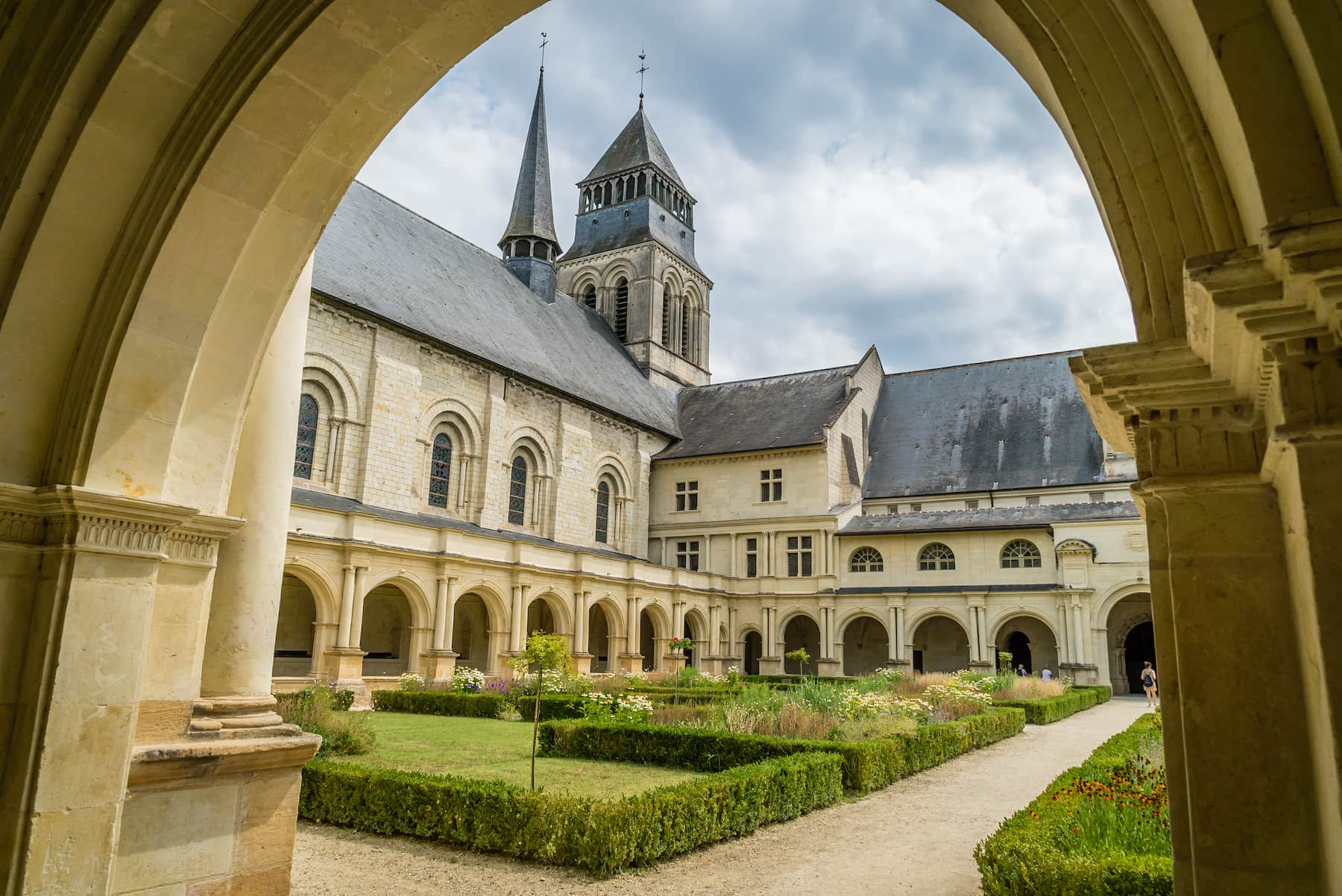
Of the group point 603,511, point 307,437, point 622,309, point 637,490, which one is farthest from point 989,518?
point 307,437

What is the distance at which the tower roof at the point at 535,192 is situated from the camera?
35031mm

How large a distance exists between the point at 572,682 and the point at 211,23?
1693cm

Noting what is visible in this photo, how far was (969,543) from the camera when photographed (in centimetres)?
2995

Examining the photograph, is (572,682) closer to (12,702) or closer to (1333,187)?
(12,702)

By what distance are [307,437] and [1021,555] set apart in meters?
22.3

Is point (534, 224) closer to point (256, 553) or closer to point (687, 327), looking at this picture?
point (687, 327)

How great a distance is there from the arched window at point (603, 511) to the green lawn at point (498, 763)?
16487mm

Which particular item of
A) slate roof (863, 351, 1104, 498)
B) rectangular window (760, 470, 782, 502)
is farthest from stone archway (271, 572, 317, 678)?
slate roof (863, 351, 1104, 498)

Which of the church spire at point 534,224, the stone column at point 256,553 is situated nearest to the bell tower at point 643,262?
the church spire at point 534,224

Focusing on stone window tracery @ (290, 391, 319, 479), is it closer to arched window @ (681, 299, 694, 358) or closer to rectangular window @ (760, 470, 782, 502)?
rectangular window @ (760, 470, 782, 502)

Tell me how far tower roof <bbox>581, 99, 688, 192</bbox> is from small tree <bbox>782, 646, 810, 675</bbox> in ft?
80.1

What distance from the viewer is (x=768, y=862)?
7227 mm

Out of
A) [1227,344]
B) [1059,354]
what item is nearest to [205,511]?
[1227,344]

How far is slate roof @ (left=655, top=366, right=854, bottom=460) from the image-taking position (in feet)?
109
